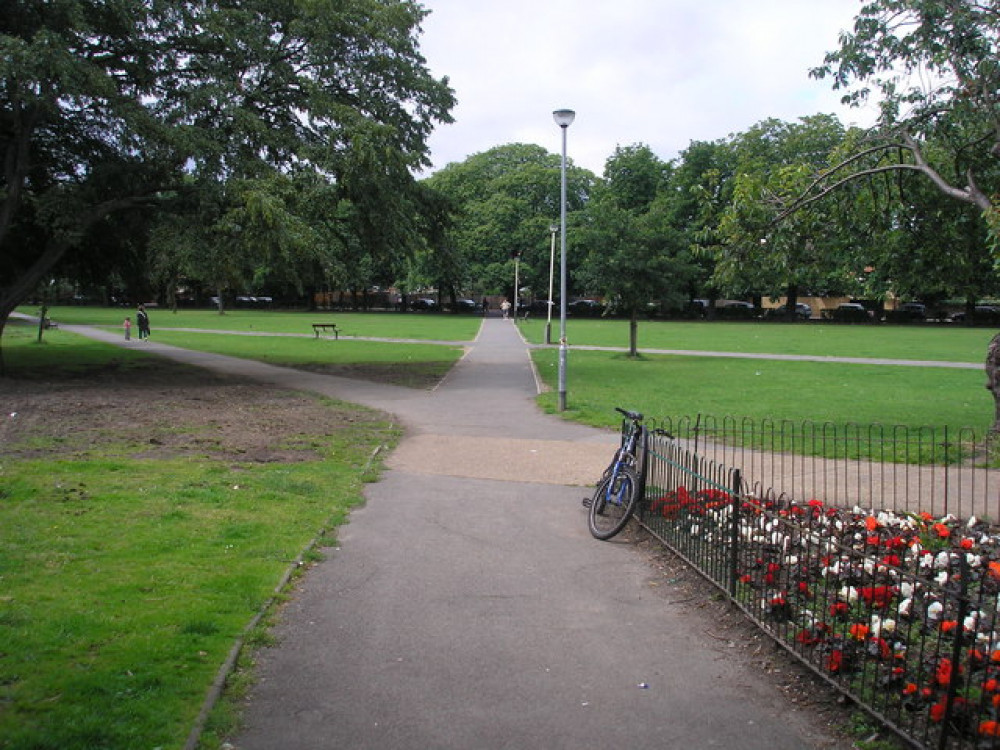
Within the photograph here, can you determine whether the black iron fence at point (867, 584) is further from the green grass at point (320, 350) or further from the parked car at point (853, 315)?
the parked car at point (853, 315)

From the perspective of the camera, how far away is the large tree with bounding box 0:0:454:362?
54.2ft

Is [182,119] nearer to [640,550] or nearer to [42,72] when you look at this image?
[42,72]

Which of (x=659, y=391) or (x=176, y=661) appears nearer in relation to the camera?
(x=176, y=661)

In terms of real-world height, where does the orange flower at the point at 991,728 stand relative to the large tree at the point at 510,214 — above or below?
below

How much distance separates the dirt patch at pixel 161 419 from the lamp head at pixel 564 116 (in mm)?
6883

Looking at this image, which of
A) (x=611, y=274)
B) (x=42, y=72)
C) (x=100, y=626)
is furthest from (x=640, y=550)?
(x=611, y=274)

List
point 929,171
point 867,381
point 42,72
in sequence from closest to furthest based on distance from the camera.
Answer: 1. point 929,171
2. point 42,72
3. point 867,381

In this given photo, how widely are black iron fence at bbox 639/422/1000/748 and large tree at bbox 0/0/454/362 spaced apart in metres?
13.3

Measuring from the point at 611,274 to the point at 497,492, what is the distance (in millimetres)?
19722

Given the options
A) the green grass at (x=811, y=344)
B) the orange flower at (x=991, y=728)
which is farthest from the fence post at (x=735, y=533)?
the green grass at (x=811, y=344)

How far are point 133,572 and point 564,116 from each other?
12129mm

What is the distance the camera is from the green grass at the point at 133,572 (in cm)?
371

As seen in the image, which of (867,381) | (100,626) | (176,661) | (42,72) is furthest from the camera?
(867,381)

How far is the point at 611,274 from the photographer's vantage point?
2742cm
